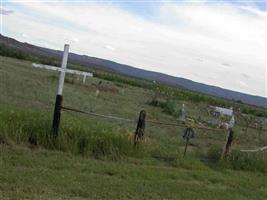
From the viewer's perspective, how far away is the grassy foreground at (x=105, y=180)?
6.57 m

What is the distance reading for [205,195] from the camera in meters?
7.87

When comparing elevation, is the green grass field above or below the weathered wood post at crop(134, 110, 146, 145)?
below

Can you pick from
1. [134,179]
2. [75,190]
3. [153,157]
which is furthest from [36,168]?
[153,157]

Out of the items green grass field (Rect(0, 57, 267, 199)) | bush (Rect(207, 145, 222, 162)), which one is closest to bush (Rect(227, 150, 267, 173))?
green grass field (Rect(0, 57, 267, 199))

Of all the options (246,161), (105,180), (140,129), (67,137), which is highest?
(140,129)

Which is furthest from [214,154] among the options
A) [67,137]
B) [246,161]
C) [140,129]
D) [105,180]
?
[105,180]

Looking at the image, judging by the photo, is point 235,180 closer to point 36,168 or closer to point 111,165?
point 111,165

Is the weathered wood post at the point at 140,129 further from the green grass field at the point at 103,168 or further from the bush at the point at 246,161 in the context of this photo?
the bush at the point at 246,161

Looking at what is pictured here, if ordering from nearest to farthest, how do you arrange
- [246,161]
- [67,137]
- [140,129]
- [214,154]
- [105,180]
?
[105,180] < [67,137] < [140,129] < [246,161] < [214,154]

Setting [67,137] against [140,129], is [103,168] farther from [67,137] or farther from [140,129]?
[140,129]

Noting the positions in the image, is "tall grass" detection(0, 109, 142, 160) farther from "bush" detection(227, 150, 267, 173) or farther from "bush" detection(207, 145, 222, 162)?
"bush" detection(227, 150, 267, 173)

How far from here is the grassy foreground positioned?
21.6ft

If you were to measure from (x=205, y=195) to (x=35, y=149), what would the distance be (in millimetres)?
2993

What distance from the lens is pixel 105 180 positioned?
24.7ft
